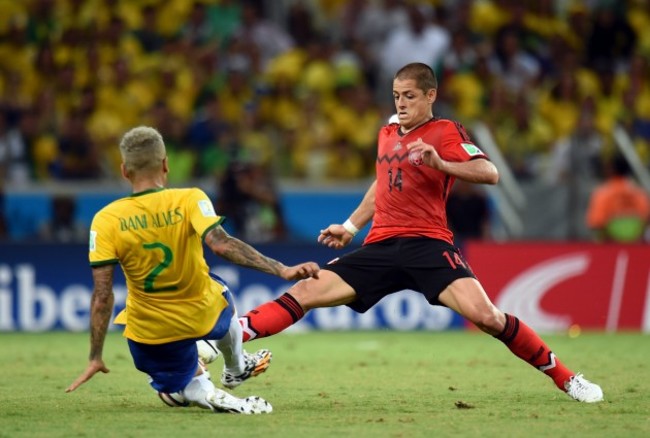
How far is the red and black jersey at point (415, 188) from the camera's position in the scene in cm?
848

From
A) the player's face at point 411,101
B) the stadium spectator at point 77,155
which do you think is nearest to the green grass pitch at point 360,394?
the player's face at point 411,101

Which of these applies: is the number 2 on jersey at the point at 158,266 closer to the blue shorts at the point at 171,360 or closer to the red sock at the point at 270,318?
the blue shorts at the point at 171,360

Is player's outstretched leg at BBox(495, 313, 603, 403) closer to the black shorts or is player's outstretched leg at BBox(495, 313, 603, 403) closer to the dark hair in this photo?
the black shorts

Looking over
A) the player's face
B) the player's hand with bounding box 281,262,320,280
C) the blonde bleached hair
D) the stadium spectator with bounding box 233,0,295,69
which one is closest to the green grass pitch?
the player's hand with bounding box 281,262,320,280

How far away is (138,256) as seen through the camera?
288 inches

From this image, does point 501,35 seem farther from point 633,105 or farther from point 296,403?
point 296,403

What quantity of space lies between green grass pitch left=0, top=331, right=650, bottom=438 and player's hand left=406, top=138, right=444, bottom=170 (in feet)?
5.18

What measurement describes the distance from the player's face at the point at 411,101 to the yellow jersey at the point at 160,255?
6.01 ft

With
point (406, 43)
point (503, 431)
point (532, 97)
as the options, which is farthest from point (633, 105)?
point (503, 431)

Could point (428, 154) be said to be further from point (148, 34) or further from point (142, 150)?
point (148, 34)

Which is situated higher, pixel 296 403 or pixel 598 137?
pixel 598 137

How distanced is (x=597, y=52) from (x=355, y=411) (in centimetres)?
1304

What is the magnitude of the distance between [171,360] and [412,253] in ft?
6.28

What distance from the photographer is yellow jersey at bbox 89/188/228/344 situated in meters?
7.25
